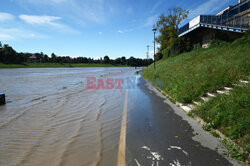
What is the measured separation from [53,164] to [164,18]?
51489mm

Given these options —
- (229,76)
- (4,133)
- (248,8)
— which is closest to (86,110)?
(4,133)

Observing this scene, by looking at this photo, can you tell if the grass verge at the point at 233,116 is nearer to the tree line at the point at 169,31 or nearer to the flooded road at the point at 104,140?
the flooded road at the point at 104,140

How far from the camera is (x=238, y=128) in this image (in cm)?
365

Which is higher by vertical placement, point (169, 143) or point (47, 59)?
point (47, 59)

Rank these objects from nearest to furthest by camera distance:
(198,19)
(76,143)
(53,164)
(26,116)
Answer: (53,164), (76,143), (26,116), (198,19)

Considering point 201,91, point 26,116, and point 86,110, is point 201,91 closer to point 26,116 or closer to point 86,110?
point 86,110

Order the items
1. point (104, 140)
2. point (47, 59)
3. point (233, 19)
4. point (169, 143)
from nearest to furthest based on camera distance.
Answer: point (169, 143)
point (104, 140)
point (233, 19)
point (47, 59)

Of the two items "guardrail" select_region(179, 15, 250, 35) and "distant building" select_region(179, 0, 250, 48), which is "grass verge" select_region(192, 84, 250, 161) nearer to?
"distant building" select_region(179, 0, 250, 48)

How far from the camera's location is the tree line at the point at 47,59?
3784 inches

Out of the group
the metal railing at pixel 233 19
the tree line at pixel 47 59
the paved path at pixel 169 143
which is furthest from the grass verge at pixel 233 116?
the tree line at pixel 47 59

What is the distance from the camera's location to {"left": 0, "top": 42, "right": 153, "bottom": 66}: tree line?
315 feet

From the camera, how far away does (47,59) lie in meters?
133

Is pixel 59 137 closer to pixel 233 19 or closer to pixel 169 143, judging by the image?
pixel 169 143

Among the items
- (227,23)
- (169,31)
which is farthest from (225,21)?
(169,31)
